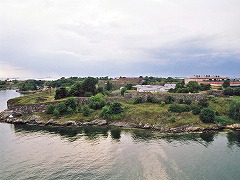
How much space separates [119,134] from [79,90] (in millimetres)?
28167

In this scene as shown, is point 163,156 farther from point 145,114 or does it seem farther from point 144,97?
point 144,97

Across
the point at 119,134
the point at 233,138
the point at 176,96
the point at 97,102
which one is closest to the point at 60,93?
the point at 97,102

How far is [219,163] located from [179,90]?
3587 centimetres

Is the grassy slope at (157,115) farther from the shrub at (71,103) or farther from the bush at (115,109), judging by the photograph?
the shrub at (71,103)

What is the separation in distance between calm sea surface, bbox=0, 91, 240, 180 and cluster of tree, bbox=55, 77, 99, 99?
811 inches

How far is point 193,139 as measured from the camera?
39.1 meters

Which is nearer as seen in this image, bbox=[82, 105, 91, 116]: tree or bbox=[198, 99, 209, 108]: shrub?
bbox=[198, 99, 209, 108]: shrub

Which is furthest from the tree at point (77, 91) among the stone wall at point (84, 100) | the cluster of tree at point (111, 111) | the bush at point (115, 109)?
the bush at point (115, 109)

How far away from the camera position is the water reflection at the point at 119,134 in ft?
128

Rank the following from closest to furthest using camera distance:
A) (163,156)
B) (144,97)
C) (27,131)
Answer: (163,156), (27,131), (144,97)

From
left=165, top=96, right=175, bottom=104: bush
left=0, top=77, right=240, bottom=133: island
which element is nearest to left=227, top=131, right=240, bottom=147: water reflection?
left=0, top=77, right=240, bottom=133: island

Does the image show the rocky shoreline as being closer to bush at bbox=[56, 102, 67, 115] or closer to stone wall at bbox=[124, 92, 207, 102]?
bush at bbox=[56, 102, 67, 115]

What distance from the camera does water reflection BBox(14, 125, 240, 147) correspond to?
128ft

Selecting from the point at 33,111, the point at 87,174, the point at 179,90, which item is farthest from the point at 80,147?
the point at 179,90
